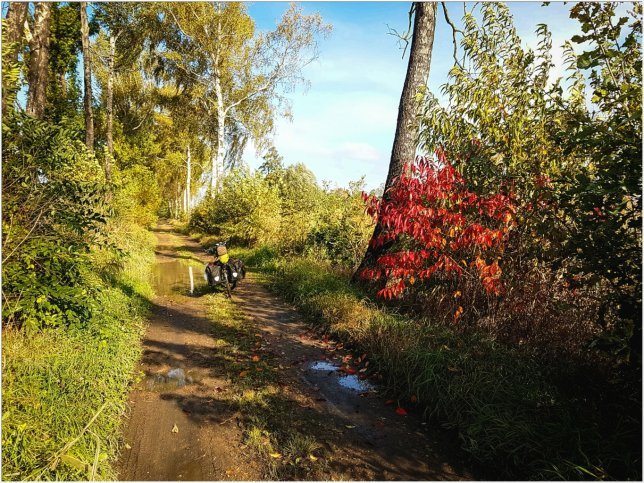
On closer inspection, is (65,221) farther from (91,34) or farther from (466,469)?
(91,34)

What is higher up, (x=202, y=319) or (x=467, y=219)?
(x=467, y=219)

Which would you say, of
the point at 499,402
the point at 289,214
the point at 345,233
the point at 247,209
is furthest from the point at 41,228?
the point at 247,209

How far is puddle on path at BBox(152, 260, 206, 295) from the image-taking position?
10344 millimetres

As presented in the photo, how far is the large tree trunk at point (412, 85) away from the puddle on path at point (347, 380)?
3.31m

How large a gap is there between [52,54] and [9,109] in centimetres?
1916

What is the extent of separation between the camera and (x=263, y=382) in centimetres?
496

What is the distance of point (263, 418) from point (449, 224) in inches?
147

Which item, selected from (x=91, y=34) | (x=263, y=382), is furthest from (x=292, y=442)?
(x=91, y=34)

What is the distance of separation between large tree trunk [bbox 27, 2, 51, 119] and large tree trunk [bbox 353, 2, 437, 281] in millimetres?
7384

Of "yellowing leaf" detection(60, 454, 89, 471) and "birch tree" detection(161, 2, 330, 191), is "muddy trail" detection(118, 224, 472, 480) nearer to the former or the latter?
"yellowing leaf" detection(60, 454, 89, 471)

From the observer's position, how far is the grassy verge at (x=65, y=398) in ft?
9.50

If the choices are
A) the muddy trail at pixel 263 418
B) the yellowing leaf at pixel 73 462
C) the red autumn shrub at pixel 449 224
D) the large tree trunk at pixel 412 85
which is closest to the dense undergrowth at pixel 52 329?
the yellowing leaf at pixel 73 462

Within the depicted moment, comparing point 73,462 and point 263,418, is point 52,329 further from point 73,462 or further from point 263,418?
point 263,418

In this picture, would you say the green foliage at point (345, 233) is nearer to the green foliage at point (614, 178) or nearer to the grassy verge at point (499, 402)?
the grassy verge at point (499, 402)
